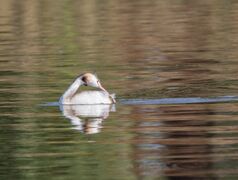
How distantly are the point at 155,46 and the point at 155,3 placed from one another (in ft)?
60.0

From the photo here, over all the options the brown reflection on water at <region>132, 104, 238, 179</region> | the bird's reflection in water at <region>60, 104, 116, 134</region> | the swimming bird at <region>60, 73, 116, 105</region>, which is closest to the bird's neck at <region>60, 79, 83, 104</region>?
the swimming bird at <region>60, 73, 116, 105</region>

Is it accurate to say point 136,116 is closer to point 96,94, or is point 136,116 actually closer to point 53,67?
point 96,94

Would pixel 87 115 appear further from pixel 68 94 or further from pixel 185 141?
pixel 185 141

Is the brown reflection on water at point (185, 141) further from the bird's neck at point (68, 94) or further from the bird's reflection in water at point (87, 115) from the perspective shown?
the bird's neck at point (68, 94)

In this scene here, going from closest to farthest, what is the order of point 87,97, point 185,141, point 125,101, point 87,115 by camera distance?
point 185,141, point 87,115, point 87,97, point 125,101

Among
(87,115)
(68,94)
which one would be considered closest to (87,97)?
(68,94)

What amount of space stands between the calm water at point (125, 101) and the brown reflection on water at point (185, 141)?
0.05 ft

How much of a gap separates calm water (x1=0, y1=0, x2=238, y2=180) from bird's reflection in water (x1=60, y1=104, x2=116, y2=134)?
16 millimetres

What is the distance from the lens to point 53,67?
2475 centimetres

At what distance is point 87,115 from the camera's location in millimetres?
17781

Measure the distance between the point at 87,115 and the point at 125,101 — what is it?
1.37 meters

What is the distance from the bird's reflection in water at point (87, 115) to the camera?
1630 centimetres

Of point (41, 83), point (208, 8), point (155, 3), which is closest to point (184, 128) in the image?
point (41, 83)

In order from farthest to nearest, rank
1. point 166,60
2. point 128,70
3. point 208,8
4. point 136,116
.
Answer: point 208,8 < point 166,60 < point 128,70 < point 136,116
